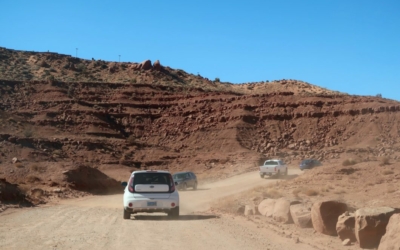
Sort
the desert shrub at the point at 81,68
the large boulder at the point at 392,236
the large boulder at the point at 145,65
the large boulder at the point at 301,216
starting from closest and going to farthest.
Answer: the large boulder at the point at 392,236 < the large boulder at the point at 301,216 < the desert shrub at the point at 81,68 < the large boulder at the point at 145,65

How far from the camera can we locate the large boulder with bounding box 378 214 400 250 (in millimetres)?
9328

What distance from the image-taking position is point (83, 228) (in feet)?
47.5

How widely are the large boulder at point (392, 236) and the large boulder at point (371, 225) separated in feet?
2.92

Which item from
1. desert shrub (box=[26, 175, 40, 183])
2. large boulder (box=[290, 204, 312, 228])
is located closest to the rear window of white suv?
large boulder (box=[290, 204, 312, 228])

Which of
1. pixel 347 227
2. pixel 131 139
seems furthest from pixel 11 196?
pixel 131 139

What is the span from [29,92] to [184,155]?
25656mm

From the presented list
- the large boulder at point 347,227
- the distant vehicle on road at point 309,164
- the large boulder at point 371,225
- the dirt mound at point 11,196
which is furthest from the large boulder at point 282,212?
the distant vehicle on road at point 309,164

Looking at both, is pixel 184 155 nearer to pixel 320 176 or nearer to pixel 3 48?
pixel 320 176

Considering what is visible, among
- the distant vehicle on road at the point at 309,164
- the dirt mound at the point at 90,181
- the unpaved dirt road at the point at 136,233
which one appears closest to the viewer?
the unpaved dirt road at the point at 136,233

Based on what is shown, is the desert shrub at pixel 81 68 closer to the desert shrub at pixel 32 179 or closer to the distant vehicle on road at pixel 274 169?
the distant vehicle on road at pixel 274 169

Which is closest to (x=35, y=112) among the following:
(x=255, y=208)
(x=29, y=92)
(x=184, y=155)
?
(x=29, y=92)

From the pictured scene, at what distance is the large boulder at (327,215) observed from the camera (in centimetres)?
1327

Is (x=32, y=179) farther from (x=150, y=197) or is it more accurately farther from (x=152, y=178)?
(x=150, y=197)

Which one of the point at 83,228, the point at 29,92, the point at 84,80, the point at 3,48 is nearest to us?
the point at 83,228
